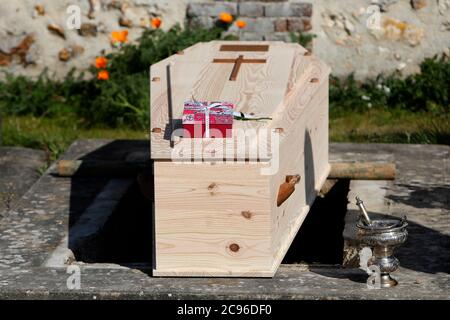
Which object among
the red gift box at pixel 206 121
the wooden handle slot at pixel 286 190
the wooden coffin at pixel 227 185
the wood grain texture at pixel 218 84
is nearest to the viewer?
the wooden coffin at pixel 227 185

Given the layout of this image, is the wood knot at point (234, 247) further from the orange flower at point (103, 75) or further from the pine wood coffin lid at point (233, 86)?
the orange flower at point (103, 75)

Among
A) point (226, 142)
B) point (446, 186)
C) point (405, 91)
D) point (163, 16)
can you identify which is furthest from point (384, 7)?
point (226, 142)

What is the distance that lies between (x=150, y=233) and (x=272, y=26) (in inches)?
97.6

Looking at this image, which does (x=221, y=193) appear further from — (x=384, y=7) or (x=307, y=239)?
(x=384, y=7)

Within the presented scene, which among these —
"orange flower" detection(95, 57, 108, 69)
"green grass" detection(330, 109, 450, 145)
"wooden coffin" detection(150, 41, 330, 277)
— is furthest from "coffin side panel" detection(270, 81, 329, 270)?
"orange flower" detection(95, 57, 108, 69)

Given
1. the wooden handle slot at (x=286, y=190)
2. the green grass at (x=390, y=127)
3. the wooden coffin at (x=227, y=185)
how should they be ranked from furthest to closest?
the green grass at (x=390, y=127), the wooden handle slot at (x=286, y=190), the wooden coffin at (x=227, y=185)

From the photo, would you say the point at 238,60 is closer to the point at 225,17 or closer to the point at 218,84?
the point at 218,84

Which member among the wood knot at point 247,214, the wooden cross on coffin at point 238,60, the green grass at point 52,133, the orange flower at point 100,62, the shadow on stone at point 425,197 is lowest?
the shadow on stone at point 425,197

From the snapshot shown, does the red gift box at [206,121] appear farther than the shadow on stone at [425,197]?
No

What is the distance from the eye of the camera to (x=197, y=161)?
5234 millimetres

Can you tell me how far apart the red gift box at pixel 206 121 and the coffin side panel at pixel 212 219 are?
0.61 ft

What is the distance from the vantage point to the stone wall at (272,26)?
29.2 feet

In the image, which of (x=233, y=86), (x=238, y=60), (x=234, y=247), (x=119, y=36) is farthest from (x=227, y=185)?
(x=119, y=36)

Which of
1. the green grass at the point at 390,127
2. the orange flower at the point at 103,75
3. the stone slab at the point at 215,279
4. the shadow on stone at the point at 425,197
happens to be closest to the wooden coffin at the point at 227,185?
the stone slab at the point at 215,279
